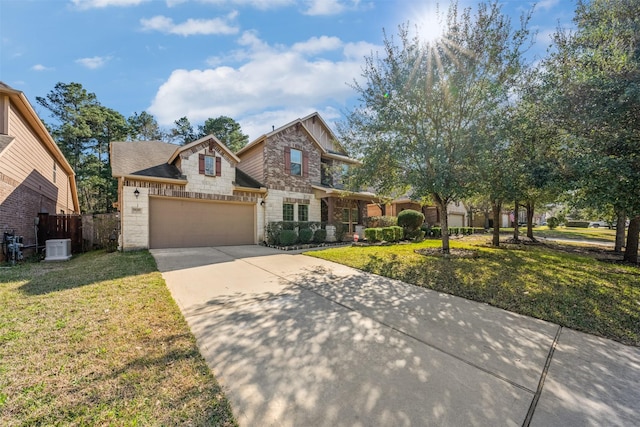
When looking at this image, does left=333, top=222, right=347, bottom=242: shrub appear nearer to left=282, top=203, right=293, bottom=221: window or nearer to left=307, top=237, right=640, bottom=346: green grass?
left=282, top=203, right=293, bottom=221: window

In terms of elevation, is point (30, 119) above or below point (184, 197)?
above

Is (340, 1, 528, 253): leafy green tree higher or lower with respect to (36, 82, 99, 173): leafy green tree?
lower

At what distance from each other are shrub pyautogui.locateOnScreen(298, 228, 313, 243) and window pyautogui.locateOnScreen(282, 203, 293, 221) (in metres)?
1.53

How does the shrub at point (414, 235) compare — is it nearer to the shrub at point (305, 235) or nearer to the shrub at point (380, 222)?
the shrub at point (380, 222)

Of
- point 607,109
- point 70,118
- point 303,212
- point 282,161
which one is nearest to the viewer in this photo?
point 607,109

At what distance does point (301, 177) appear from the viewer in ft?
51.0

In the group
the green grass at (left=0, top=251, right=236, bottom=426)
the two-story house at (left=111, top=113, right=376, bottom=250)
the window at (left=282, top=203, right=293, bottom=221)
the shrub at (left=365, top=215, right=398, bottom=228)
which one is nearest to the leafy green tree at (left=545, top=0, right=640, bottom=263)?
the two-story house at (left=111, top=113, right=376, bottom=250)

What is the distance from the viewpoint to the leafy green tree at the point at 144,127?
29828mm

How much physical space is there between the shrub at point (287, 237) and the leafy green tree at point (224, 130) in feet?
68.6

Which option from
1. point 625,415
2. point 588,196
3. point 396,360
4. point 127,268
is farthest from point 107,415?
point 588,196

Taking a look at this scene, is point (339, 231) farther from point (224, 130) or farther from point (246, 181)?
point (224, 130)

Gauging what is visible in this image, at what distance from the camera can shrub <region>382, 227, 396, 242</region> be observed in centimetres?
1437

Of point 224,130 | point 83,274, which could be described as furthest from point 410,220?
point 224,130

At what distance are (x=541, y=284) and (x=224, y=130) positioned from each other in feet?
104
